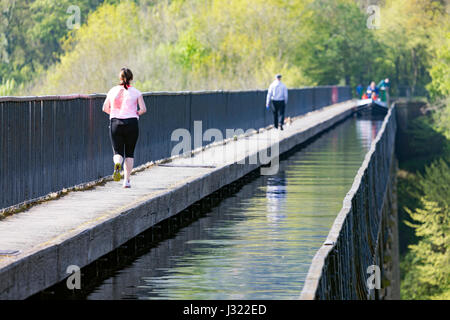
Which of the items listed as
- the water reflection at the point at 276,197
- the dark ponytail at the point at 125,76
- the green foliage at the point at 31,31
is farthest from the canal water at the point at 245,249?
the green foliage at the point at 31,31

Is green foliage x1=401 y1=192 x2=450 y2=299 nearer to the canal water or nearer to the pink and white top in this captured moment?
the canal water

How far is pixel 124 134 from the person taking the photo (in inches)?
727

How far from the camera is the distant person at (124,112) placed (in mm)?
18172

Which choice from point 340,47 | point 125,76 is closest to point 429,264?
point 125,76

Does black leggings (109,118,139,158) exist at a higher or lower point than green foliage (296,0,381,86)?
lower

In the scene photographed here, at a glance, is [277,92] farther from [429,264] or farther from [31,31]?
[31,31]

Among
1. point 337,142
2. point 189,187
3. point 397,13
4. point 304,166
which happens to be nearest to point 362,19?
point 397,13

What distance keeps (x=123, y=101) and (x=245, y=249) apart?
3828 mm

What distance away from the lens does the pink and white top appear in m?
18.2

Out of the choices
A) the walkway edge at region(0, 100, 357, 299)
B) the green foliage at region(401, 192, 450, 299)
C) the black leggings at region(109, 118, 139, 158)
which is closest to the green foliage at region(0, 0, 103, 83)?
the green foliage at region(401, 192, 450, 299)

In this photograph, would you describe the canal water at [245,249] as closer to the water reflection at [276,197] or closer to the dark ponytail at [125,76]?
the water reflection at [276,197]

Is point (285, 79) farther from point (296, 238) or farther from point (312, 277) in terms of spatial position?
point (312, 277)

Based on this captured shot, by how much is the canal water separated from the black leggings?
153cm

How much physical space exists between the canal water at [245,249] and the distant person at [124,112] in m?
1.56
